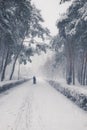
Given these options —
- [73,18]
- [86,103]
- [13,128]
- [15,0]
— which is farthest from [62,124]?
[73,18]

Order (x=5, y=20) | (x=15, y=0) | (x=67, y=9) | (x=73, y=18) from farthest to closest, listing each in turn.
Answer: (x=67, y=9) → (x=73, y=18) → (x=5, y=20) → (x=15, y=0)

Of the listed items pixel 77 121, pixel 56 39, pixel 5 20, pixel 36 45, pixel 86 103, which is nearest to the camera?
pixel 77 121

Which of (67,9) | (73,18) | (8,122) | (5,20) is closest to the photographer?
(8,122)

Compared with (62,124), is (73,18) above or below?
above

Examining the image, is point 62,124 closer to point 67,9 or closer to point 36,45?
point 67,9

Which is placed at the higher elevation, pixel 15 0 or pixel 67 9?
pixel 67 9

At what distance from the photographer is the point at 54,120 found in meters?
9.64

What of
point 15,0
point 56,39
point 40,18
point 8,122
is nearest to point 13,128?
point 8,122

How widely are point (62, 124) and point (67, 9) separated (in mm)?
24354

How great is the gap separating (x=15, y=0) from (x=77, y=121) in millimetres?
12150

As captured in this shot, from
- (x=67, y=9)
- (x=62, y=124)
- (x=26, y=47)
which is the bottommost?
(x=62, y=124)

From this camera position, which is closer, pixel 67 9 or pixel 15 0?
pixel 15 0

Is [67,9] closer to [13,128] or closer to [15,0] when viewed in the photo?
[15,0]

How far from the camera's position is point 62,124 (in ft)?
29.5
